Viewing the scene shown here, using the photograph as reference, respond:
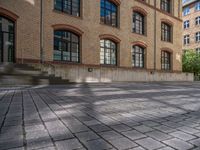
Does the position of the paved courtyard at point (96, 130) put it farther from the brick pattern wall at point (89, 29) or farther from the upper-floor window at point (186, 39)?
the upper-floor window at point (186, 39)

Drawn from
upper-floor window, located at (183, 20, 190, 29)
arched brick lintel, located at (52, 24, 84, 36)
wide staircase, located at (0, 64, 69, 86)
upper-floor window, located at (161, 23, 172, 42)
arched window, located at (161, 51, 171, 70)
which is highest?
upper-floor window, located at (183, 20, 190, 29)

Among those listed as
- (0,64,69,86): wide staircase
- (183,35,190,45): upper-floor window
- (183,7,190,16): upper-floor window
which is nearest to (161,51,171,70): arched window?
(0,64,69,86): wide staircase

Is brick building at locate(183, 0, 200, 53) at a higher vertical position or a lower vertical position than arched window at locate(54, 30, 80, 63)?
higher

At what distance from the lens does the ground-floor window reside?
19.1 metres

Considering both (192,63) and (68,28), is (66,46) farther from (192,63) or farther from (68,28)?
(192,63)

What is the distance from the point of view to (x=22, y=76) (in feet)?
32.6

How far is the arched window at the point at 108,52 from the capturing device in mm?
16547

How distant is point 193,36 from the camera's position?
40531 mm

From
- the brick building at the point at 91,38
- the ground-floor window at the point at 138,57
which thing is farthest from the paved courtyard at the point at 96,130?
the ground-floor window at the point at 138,57

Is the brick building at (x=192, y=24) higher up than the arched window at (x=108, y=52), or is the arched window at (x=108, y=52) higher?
the brick building at (x=192, y=24)

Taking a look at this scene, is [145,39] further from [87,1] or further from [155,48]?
[87,1]

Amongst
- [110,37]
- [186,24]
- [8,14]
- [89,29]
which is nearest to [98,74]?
[89,29]

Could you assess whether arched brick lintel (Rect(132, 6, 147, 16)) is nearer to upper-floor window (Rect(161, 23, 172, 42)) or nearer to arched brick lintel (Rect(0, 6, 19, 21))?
upper-floor window (Rect(161, 23, 172, 42))

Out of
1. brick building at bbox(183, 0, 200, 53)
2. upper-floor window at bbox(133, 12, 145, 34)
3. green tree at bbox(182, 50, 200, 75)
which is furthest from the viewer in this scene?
brick building at bbox(183, 0, 200, 53)
